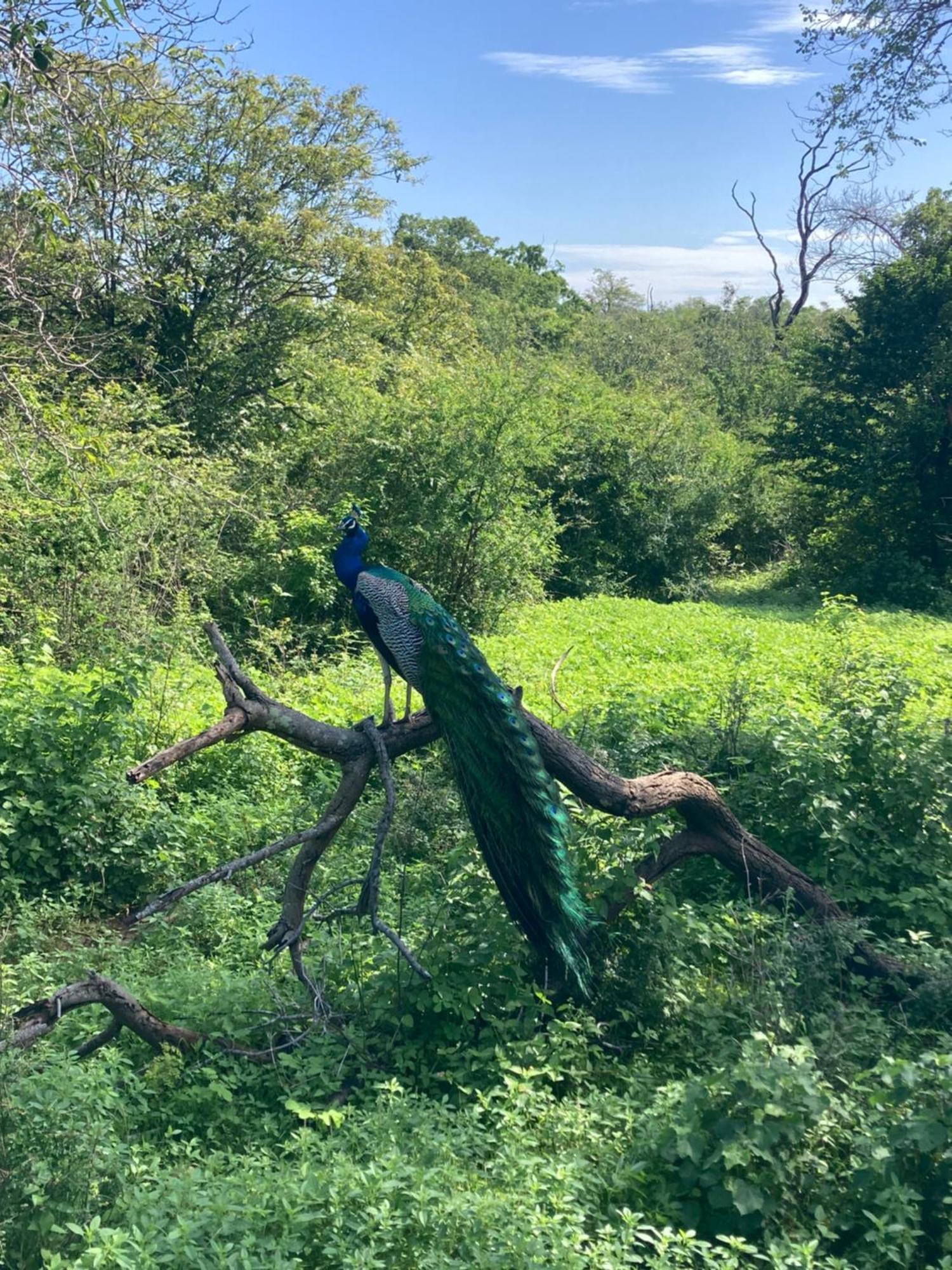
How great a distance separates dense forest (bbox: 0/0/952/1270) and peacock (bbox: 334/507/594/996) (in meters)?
0.18

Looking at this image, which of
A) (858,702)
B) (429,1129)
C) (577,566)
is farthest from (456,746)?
(577,566)

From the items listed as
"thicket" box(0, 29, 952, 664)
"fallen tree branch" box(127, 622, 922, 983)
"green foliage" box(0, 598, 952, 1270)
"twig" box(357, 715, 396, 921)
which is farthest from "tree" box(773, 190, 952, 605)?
"twig" box(357, 715, 396, 921)

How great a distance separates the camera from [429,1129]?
2943mm

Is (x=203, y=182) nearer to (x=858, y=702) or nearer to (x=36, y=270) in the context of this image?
(x=36, y=270)

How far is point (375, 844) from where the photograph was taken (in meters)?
3.70

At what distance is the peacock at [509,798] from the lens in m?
3.87

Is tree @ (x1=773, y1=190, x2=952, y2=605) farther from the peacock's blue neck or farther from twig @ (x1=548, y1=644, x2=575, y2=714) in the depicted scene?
the peacock's blue neck

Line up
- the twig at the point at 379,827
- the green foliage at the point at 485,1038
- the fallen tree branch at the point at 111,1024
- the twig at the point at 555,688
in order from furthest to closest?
1. the twig at the point at 555,688
2. the twig at the point at 379,827
3. the fallen tree branch at the point at 111,1024
4. the green foliage at the point at 485,1038

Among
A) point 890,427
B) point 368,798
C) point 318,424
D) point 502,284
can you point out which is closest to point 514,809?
point 368,798

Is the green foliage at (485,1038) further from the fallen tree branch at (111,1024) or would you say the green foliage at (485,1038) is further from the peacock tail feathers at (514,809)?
the peacock tail feathers at (514,809)

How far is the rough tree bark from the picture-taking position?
3.23 metres

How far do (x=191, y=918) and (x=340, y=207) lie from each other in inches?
448

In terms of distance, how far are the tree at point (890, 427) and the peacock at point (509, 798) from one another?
12128 mm

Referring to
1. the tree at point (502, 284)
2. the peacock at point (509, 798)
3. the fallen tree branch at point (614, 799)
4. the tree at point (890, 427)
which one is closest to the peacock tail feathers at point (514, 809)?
the peacock at point (509, 798)
